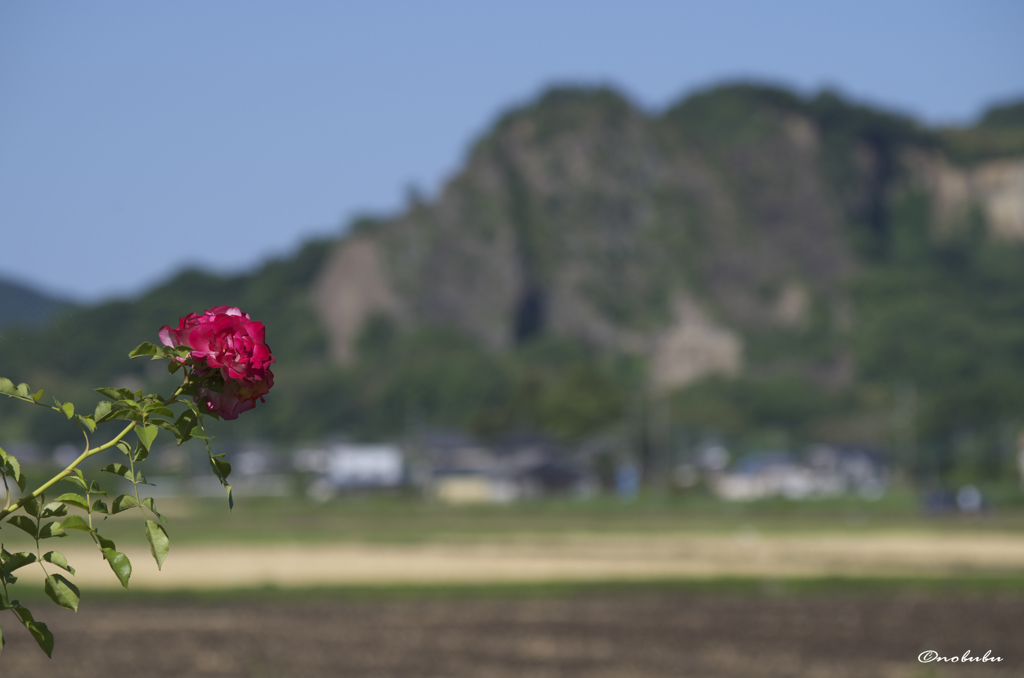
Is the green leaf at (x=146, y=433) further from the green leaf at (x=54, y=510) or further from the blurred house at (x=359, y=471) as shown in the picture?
the blurred house at (x=359, y=471)

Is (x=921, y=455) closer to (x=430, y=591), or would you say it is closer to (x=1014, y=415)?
(x=1014, y=415)

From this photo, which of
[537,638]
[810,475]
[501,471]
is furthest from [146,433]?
[810,475]

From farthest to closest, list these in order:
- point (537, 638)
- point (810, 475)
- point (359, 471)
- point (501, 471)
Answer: point (810, 475), point (359, 471), point (501, 471), point (537, 638)

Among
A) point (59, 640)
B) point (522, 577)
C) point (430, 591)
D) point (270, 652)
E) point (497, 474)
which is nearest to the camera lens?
point (270, 652)

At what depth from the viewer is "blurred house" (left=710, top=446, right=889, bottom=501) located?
390ft

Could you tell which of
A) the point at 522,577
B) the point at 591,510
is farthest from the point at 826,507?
the point at 522,577

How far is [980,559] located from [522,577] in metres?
15.4

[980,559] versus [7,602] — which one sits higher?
Answer: [7,602]

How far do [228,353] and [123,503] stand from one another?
14.9 inches

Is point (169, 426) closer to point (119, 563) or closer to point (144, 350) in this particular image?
point (144, 350)

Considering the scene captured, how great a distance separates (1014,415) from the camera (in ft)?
469

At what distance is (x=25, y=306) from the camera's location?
8.32 ft

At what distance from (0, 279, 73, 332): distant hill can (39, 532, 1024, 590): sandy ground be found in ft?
93.7

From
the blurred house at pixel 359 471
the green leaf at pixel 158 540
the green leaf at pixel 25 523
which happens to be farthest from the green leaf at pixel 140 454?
the blurred house at pixel 359 471
